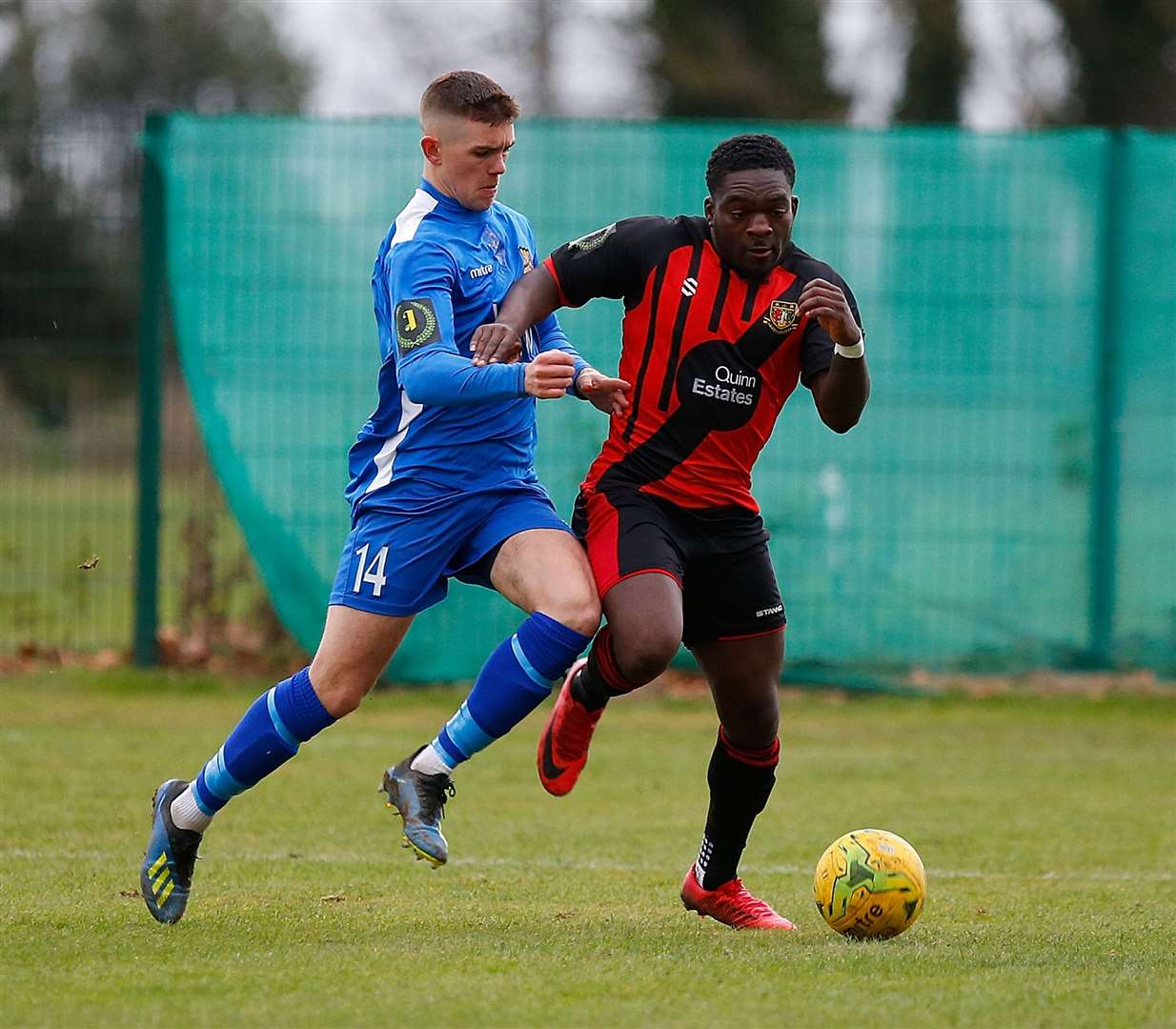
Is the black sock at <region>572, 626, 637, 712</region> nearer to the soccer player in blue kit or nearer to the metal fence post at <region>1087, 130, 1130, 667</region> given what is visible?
the soccer player in blue kit

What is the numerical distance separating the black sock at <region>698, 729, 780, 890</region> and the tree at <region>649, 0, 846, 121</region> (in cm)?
2829

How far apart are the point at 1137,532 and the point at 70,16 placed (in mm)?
38373

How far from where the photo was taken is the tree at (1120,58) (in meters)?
31.4

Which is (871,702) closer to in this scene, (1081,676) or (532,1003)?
(1081,676)

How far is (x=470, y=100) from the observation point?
571cm

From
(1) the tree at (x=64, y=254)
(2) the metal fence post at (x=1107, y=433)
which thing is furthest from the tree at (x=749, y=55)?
(2) the metal fence post at (x=1107, y=433)

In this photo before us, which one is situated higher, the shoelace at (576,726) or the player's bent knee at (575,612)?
the player's bent knee at (575,612)

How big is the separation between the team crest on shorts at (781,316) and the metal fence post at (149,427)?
24.2ft

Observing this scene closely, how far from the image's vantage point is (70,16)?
4491cm

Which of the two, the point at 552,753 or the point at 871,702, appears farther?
the point at 871,702

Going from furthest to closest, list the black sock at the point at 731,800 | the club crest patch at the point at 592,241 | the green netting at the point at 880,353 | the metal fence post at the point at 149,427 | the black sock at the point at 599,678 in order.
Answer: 1. the metal fence post at the point at 149,427
2. the green netting at the point at 880,353
3. the black sock at the point at 731,800
4. the club crest patch at the point at 592,241
5. the black sock at the point at 599,678

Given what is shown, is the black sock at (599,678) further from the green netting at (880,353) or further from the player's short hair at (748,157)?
the green netting at (880,353)

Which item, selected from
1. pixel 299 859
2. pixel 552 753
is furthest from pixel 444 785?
pixel 299 859

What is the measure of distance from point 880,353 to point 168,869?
24.3 ft
